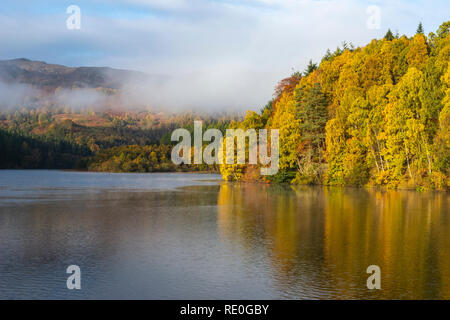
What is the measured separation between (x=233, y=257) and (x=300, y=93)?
6112 centimetres

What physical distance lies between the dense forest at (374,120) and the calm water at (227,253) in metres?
25.1

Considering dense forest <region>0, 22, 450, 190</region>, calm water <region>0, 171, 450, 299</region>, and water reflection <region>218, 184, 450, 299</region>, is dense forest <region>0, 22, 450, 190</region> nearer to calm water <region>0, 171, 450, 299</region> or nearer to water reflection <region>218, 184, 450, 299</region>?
water reflection <region>218, 184, 450, 299</region>

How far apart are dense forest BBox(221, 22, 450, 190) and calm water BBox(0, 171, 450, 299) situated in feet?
82.2

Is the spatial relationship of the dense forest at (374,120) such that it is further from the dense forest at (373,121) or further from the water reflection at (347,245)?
the water reflection at (347,245)

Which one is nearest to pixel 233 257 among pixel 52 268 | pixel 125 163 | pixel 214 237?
pixel 214 237

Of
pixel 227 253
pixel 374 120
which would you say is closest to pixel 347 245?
pixel 227 253

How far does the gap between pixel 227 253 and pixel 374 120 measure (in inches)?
1915

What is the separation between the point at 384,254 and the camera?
19.2 metres

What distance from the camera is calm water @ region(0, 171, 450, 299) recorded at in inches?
569

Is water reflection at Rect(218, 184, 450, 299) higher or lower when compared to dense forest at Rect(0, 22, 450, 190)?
lower

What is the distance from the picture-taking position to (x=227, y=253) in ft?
65.5

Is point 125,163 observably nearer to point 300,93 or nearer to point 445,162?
point 300,93

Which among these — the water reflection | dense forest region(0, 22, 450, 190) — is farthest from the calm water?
dense forest region(0, 22, 450, 190)

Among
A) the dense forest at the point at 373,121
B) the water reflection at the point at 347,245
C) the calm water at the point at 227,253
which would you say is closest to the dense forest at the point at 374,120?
the dense forest at the point at 373,121
